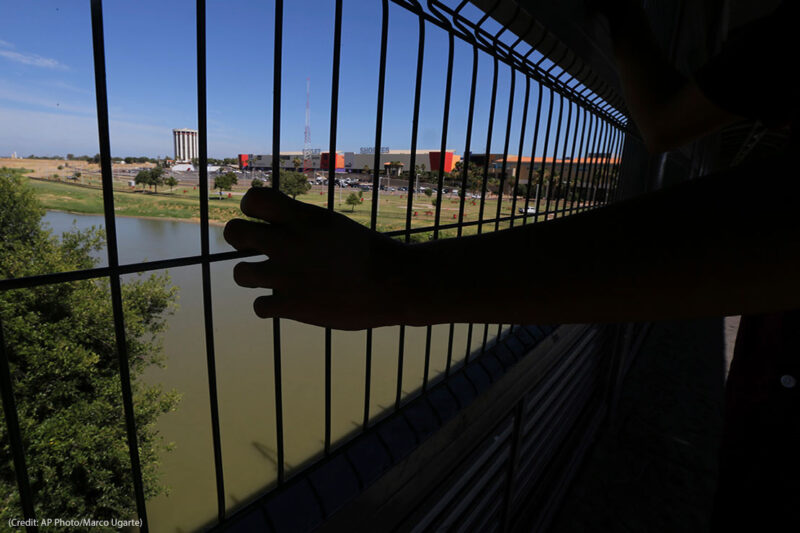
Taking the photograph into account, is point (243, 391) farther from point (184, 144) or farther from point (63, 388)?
point (184, 144)

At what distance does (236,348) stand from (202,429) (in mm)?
3028

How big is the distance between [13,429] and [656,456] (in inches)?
167

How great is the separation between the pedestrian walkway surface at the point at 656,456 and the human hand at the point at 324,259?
2.97 meters

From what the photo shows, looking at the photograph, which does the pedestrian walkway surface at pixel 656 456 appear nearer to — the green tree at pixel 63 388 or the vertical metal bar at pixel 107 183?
the vertical metal bar at pixel 107 183

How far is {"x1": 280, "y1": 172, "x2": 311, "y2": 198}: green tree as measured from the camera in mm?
1799

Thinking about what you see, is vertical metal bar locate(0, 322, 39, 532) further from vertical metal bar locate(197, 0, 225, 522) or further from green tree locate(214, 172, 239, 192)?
green tree locate(214, 172, 239, 192)

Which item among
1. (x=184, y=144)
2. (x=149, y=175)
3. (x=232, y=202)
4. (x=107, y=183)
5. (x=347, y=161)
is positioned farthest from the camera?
(x=149, y=175)

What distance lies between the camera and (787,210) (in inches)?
14.8

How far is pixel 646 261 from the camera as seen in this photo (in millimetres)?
425

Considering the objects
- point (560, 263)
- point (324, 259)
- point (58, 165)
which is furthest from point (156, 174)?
point (560, 263)

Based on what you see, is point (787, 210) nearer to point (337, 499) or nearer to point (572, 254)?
point (572, 254)

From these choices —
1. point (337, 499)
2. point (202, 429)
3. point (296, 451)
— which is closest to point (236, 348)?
point (202, 429)

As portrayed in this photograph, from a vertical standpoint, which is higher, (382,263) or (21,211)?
(382,263)

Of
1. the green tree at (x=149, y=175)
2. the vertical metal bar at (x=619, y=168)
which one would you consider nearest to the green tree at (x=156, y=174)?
the green tree at (x=149, y=175)
